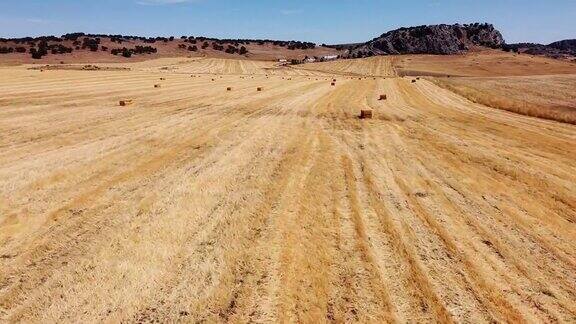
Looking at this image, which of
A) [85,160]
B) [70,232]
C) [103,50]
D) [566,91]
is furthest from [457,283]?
[103,50]

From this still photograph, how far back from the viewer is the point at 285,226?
666 centimetres

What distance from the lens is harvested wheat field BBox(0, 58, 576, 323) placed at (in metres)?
4.73

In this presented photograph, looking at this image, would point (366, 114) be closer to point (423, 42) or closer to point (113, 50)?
point (113, 50)

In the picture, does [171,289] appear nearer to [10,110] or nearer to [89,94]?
[10,110]

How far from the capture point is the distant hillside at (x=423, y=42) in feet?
349

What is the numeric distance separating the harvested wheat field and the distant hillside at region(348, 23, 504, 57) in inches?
3924

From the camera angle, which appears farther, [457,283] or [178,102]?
[178,102]

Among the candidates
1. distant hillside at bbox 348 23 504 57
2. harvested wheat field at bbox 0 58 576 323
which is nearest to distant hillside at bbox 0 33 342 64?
distant hillside at bbox 348 23 504 57

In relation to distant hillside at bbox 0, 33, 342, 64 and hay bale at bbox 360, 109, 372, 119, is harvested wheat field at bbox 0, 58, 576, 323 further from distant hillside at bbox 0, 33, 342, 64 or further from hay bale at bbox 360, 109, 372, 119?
distant hillside at bbox 0, 33, 342, 64

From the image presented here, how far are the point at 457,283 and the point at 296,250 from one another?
201 cm

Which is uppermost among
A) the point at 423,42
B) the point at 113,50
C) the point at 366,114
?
the point at 423,42

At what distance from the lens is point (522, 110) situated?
1908 cm

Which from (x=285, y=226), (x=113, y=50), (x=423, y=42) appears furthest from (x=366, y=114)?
(x=423, y=42)

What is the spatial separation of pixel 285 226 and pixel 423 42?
111 meters
